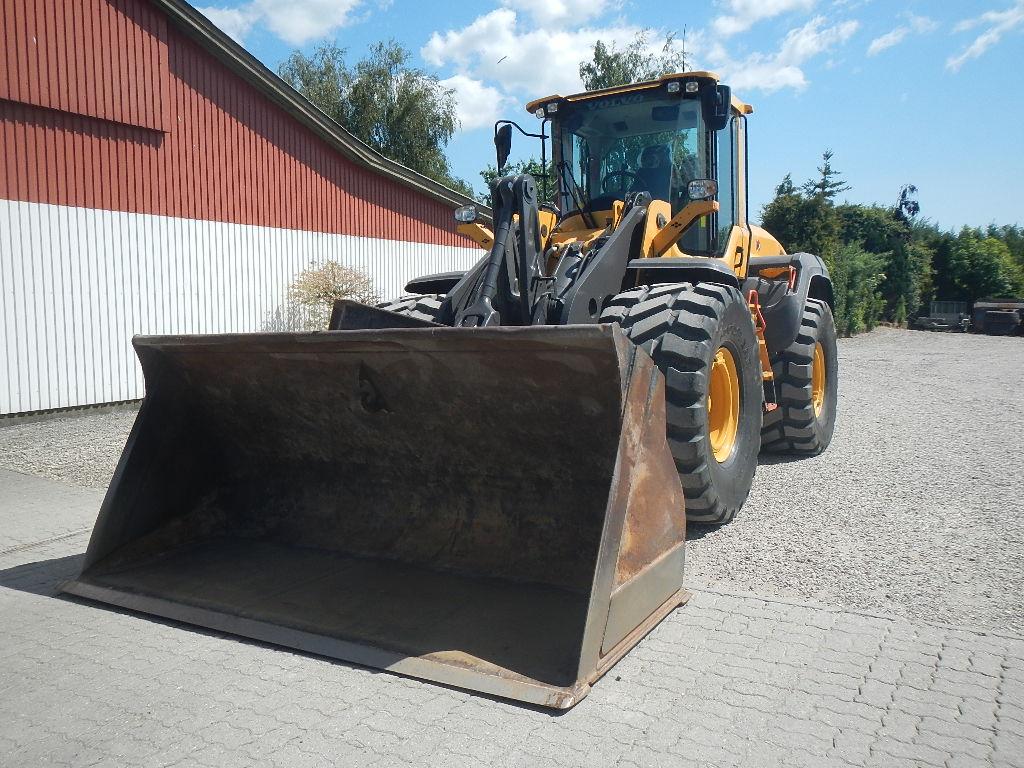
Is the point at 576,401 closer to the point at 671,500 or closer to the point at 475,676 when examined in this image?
the point at 671,500

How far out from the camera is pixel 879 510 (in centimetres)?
555

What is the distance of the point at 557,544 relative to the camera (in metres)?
4.09

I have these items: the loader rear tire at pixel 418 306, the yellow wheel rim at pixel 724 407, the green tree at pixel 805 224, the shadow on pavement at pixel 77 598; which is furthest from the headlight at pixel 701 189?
the green tree at pixel 805 224

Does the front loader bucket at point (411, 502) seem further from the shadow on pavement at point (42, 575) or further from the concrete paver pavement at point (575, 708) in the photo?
the shadow on pavement at point (42, 575)

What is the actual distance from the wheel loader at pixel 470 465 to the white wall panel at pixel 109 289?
624cm

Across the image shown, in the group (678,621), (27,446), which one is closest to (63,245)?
(27,446)

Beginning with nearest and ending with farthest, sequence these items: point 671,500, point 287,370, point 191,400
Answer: point 671,500
point 287,370
point 191,400

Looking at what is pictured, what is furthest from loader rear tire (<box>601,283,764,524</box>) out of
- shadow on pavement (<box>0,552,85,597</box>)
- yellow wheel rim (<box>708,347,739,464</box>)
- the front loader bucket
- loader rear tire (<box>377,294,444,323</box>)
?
shadow on pavement (<box>0,552,85,597</box>)

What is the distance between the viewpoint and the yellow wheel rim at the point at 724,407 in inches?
201

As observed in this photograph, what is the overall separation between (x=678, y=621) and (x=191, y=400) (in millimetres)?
2857

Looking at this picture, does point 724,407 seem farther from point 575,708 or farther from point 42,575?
point 42,575

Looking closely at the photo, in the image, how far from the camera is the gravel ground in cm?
417

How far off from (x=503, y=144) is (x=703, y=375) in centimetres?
259

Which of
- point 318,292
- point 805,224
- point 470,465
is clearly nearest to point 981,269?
point 805,224
